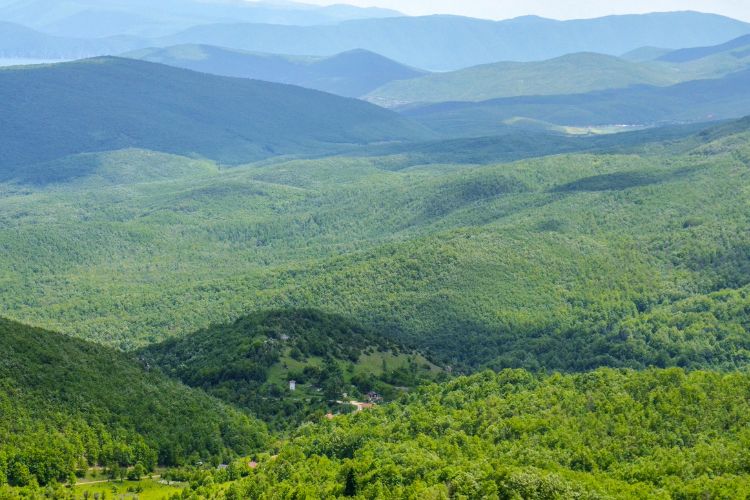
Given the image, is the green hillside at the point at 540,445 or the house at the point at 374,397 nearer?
the green hillside at the point at 540,445

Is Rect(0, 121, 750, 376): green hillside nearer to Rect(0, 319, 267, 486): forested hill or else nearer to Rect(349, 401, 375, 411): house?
Rect(349, 401, 375, 411): house

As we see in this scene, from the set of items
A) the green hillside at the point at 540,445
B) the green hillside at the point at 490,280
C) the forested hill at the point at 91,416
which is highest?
the green hillside at the point at 540,445

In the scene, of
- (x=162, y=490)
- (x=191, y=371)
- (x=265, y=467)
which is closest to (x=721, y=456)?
Answer: (x=265, y=467)

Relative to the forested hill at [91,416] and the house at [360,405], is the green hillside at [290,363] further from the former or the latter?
the forested hill at [91,416]

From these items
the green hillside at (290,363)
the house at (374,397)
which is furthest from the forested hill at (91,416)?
the house at (374,397)

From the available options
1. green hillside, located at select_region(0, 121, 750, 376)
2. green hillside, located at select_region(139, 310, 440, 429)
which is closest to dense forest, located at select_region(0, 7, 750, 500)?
green hillside, located at select_region(139, 310, 440, 429)

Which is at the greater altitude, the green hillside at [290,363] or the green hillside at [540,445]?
the green hillside at [540,445]

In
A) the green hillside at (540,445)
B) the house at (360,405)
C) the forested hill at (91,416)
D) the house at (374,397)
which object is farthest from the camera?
the house at (374,397)

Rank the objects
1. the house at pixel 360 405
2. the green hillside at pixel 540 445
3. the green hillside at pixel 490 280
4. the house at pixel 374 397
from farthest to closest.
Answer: the green hillside at pixel 490 280
the house at pixel 374 397
the house at pixel 360 405
the green hillside at pixel 540 445
